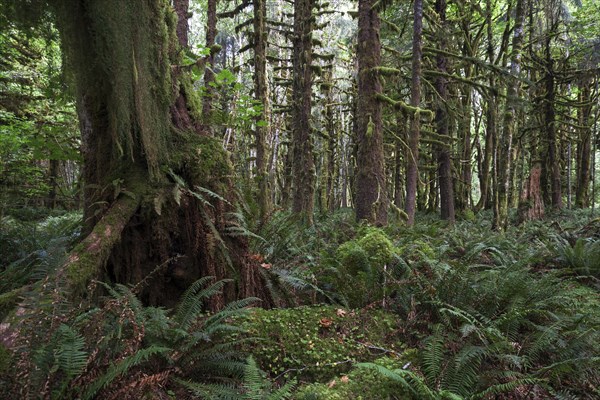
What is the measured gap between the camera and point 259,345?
9.95 ft

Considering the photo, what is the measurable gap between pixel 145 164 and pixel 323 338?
237cm

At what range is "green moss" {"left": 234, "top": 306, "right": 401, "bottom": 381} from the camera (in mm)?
2965

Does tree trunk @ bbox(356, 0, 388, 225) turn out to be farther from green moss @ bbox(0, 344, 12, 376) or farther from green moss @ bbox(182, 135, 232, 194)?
green moss @ bbox(0, 344, 12, 376)

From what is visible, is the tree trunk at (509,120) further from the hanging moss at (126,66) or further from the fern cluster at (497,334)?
the hanging moss at (126,66)

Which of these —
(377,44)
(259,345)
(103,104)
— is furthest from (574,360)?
(377,44)

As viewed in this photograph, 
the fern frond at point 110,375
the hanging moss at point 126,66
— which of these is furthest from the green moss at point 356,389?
the hanging moss at point 126,66

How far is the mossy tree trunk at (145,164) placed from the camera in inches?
113

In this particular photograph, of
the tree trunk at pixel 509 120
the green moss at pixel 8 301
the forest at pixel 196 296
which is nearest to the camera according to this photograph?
the forest at pixel 196 296

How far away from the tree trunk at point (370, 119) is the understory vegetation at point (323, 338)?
2.43 m

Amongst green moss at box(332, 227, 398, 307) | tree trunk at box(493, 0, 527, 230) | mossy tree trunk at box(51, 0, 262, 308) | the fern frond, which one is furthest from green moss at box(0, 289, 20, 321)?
tree trunk at box(493, 0, 527, 230)

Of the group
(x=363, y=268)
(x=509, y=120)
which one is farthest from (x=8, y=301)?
(x=509, y=120)

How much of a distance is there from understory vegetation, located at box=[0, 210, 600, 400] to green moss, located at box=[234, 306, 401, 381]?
1 centimetres

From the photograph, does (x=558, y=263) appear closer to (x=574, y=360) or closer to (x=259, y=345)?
(x=574, y=360)

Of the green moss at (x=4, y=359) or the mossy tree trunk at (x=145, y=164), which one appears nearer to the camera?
the green moss at (x=4, y=359)
